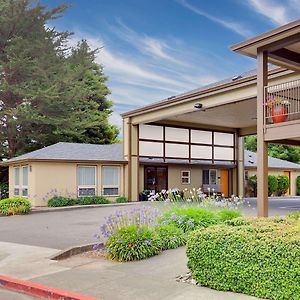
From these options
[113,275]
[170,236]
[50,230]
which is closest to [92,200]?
[50,230]

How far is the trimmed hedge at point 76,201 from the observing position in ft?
75.6

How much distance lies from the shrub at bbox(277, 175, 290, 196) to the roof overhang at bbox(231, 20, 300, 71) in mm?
21435

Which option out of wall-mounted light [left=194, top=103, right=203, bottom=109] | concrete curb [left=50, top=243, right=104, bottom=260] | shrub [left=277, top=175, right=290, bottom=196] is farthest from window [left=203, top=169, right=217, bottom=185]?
concrete curb [left=50, top=243, right=104, bottom=260]

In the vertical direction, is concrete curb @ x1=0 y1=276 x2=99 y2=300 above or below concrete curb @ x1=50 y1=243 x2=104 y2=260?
below

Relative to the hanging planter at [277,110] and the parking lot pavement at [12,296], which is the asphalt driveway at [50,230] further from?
the hanging planter at [277,110]

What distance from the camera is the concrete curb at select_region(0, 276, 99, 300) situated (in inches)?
247

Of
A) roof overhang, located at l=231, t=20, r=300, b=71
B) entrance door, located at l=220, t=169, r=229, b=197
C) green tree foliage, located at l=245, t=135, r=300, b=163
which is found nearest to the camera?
roof overhang, located at l=231, t=20, r=300, b=71

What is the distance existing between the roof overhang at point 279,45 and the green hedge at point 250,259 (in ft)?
19.3

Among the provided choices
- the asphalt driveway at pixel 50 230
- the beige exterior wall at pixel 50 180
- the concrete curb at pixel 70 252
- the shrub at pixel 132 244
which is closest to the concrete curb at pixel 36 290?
the concrete curb at pixel 70 252

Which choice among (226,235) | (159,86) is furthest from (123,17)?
(226,235)

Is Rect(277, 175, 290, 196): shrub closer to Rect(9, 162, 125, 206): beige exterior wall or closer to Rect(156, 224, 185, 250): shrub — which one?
Rect(9, 162, 125, 206): beige exterior wall

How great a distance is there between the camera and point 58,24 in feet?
126

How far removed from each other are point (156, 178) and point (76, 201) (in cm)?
622

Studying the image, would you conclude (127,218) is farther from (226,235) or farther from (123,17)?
(123,17)
